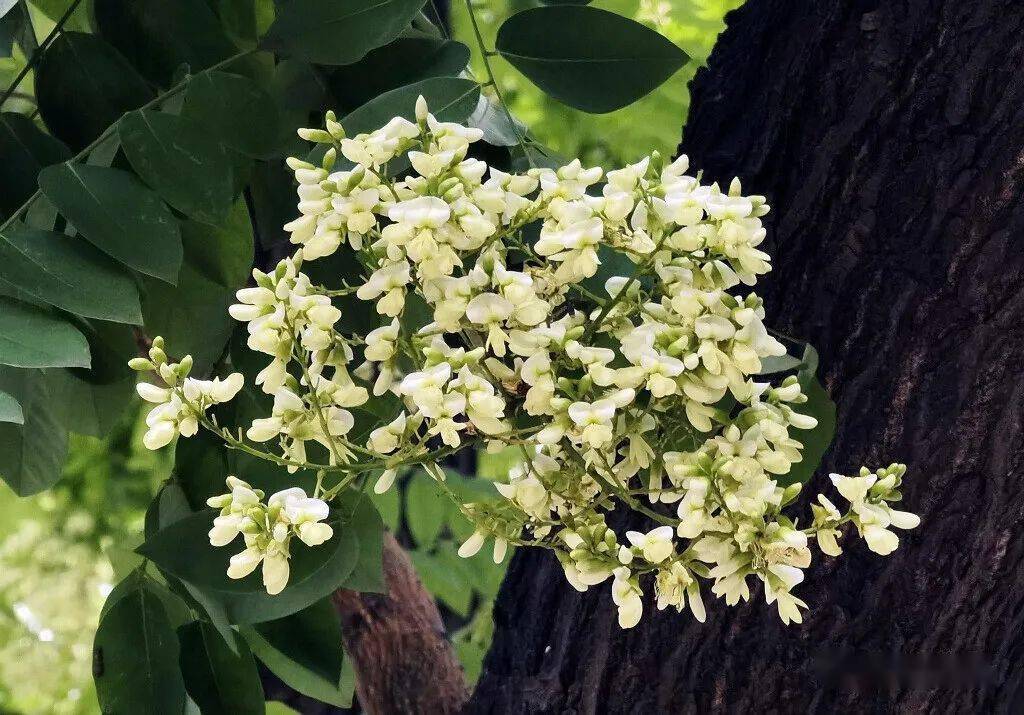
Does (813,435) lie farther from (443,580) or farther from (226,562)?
(443,580)

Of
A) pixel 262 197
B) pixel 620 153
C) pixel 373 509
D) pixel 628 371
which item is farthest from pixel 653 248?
pixel 620 153

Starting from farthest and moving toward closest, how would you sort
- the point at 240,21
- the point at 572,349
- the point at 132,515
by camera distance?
1. the point at 132,515
2. the point at 240,21
3. the point at 572,349

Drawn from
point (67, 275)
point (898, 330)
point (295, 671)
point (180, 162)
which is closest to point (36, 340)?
point (67, 275)

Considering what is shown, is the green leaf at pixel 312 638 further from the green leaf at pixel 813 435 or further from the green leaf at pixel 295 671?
the green leaf at pixel 813 435

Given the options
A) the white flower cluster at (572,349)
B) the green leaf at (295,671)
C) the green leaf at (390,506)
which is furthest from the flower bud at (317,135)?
the green leaf at (390,506)

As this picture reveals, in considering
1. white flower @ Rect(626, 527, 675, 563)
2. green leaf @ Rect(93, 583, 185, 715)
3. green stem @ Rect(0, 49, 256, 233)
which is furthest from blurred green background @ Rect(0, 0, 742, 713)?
white flower @ Rect(626, 527, 675, 563)

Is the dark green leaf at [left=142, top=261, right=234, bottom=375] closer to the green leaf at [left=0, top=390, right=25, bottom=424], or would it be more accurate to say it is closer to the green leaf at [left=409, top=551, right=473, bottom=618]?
the green leaf at [left=0, top=390, right=25, bottom=424]
